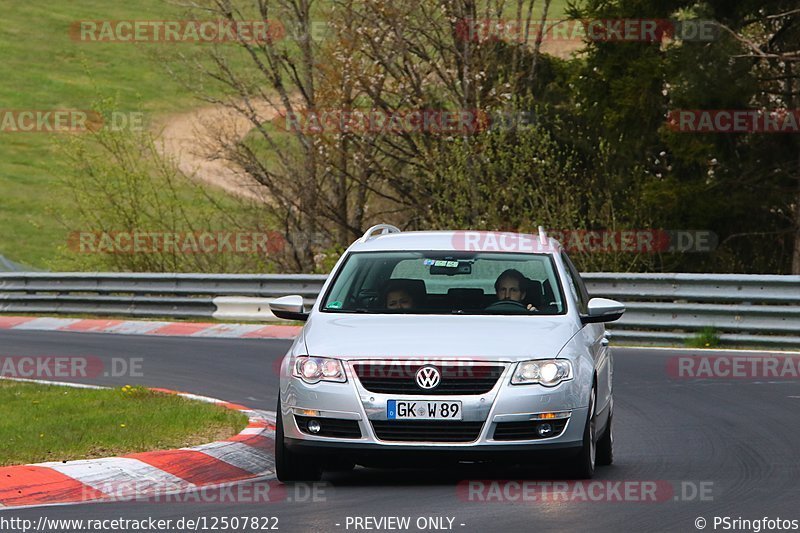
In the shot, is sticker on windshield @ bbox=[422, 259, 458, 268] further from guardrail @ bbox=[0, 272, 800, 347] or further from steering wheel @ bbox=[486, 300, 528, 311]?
guardrail @ bbox=[0, 272, 800, 347]

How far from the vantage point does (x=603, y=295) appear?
71.4ft

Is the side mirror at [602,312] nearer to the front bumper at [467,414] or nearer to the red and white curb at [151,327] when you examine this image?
the front bumper at [467,414]

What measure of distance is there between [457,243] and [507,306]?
780 millimetres

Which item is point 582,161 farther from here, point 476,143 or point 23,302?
point 23,302

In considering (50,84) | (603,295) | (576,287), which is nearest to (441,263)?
(576,287)

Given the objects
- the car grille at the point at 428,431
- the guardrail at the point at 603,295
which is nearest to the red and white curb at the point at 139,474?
the car grille at the point at 428,431

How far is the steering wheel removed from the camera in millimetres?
9938

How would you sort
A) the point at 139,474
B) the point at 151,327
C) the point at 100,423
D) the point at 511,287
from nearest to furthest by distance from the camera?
1. the point at 139,474
2. the point at 511,287
3. the point at 100,423
4. the point at 151,327

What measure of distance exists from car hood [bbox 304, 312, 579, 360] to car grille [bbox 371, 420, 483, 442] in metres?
0.40

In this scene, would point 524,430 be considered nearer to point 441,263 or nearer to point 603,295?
point 441,263

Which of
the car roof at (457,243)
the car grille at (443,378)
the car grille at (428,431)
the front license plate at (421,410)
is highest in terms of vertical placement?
the car roof at (457,243)

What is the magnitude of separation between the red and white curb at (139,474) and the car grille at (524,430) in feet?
5.88

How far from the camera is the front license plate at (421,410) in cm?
874

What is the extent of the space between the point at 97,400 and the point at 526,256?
4.66 meters
